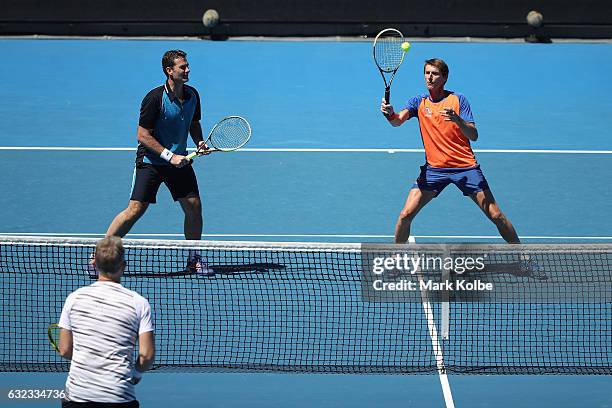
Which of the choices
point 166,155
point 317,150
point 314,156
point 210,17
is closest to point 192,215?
point 166,155

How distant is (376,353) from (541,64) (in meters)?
11.8

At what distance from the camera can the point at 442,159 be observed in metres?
9.68

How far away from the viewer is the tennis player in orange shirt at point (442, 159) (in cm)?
955

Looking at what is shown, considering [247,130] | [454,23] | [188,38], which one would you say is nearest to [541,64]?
[454,23]

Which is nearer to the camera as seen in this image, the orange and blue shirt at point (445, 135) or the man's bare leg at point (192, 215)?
the man's bare leg at point (192, 215)

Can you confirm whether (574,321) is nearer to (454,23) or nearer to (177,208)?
(177,208)

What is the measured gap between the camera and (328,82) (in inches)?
716

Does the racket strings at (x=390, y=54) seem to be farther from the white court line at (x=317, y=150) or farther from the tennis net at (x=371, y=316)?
the white court line at (x=317, y=150)

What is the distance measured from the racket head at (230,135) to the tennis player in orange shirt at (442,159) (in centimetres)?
131

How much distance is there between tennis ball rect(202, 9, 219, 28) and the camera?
19.6 m

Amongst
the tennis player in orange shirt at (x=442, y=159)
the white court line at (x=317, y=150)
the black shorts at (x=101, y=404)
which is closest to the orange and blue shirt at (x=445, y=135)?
the tennis player in orange shirt at (x=442, y=159)

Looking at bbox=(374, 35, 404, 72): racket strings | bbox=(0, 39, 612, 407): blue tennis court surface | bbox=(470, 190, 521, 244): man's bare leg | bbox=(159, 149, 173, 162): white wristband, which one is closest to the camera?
bbox=(0, 39, 612, 407): blue tennis court surface

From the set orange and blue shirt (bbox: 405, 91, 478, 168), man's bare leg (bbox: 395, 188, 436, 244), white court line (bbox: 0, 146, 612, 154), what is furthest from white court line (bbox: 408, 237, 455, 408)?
white court line (bbox: 0, 146, 612, 154)

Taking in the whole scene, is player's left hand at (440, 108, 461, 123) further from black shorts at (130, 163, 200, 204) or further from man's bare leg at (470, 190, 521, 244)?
black shorts at (130, 163, 200, 204)
